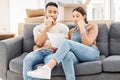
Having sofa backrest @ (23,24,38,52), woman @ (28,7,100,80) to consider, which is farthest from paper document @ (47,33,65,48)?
sofa backrest @ (23,24,38,52)

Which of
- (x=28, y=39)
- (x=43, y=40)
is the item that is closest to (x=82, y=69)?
(x=43, y=40)

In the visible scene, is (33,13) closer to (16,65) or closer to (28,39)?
(28,39)

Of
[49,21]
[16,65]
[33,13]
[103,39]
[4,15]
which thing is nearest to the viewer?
[16,65]

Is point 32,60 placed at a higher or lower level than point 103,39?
lower

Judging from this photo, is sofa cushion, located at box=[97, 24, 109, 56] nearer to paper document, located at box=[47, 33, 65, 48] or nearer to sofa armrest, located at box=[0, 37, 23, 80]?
paper document, located at box=[47, 33, 65, 48]

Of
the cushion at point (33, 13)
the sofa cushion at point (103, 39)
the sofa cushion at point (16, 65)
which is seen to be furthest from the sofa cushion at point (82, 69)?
the cushion at point (33, 13)

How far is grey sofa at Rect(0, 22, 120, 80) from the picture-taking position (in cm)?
249

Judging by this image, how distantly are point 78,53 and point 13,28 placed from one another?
3679 millimetres

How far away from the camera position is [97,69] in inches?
98.7

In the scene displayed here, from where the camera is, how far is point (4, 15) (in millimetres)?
5875

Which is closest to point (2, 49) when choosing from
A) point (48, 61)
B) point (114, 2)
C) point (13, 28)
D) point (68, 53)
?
point (48, 61)

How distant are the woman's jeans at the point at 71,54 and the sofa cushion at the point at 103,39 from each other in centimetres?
40

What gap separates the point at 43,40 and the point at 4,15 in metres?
3.33

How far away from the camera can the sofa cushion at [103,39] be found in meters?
3.01
